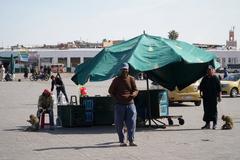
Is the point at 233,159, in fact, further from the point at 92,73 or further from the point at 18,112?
the point at 18,112

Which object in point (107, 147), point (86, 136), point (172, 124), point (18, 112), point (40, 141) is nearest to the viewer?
point (107, 147)

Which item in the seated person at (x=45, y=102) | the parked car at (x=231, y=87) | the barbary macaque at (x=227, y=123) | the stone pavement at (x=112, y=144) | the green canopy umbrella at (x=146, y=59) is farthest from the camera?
the parked car at (x=231, y=87)

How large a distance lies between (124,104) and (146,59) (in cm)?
350

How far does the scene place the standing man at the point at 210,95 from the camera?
50.6ft

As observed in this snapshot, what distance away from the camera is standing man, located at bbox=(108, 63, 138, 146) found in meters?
12.1

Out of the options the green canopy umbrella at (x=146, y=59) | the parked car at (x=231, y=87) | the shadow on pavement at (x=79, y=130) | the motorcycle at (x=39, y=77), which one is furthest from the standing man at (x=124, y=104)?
the motorcycle at (x=39, y=77)

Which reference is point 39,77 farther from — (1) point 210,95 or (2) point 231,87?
(1) point 210,95

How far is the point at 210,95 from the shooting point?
1566 cm

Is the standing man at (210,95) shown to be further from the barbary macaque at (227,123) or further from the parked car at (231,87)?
the parked car at (231,87)

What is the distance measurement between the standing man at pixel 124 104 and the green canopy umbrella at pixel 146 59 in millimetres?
2488

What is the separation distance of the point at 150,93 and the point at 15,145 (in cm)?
546

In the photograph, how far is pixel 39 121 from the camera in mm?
15828

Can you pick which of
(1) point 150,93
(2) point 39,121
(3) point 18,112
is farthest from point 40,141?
(3) point 18,112

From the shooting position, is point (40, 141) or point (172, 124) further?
point (172, 124)
